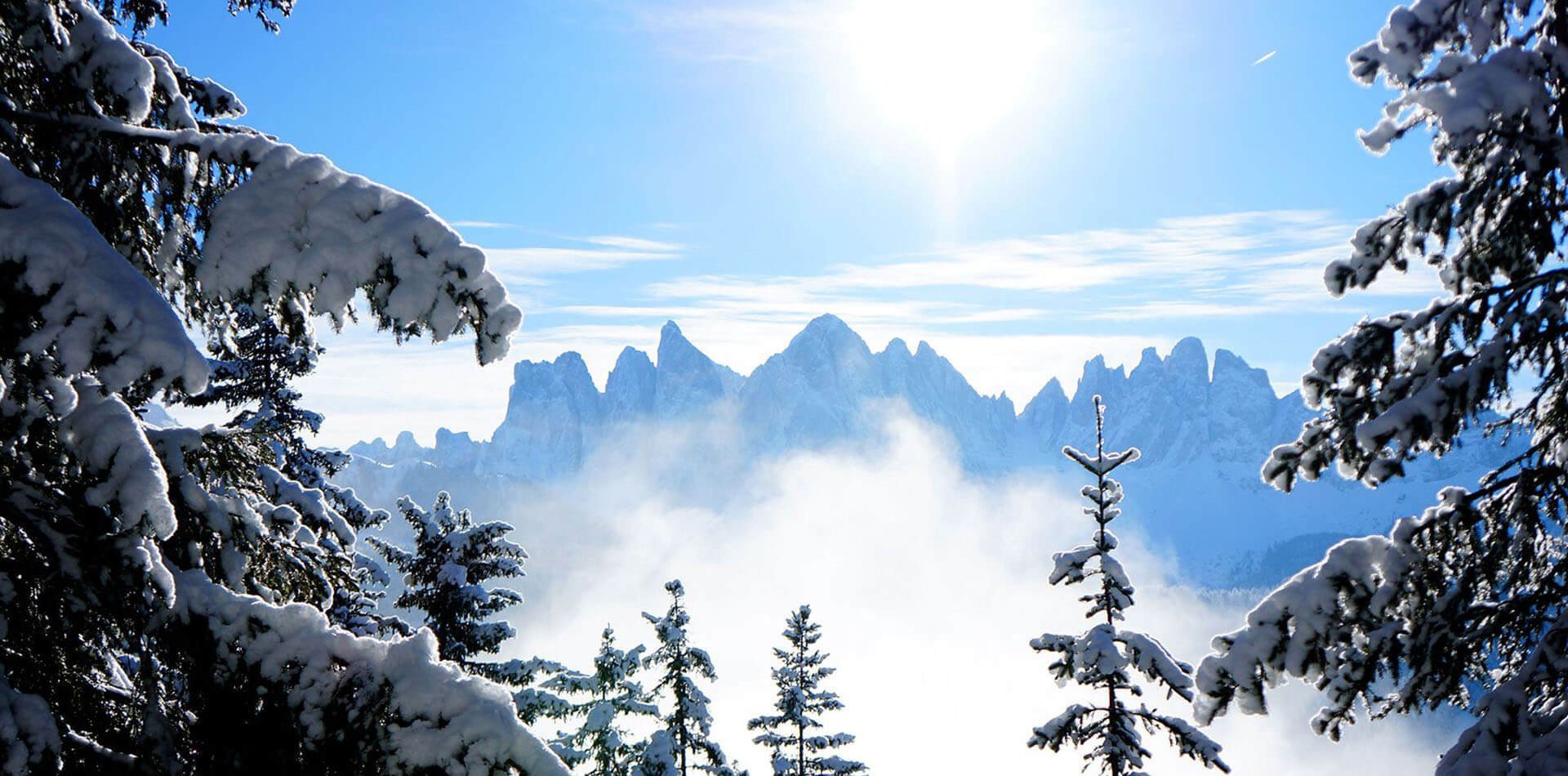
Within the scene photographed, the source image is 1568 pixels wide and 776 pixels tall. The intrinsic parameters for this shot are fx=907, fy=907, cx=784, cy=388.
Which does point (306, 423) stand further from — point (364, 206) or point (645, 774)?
point (364, 206)

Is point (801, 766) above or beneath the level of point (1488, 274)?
beneath

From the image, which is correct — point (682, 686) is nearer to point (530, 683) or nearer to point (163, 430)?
point (530, 683)

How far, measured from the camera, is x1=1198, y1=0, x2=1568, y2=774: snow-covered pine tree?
5773 mm

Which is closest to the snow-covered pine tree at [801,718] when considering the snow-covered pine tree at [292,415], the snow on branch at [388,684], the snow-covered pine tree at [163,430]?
the snow-covered pine tree at [292,415]

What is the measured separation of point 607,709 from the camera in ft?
72.9

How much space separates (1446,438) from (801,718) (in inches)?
904

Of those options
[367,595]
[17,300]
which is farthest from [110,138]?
[367,595]

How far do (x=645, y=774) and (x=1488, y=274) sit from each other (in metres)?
18.9

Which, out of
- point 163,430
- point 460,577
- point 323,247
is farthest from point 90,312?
point 460,577

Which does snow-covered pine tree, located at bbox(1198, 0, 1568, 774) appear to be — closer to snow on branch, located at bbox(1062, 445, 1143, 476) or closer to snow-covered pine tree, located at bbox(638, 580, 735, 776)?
snow on branch, located at bbox(1062, 445, 1143, 476)

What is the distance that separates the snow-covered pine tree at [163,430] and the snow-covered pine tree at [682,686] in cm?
1838

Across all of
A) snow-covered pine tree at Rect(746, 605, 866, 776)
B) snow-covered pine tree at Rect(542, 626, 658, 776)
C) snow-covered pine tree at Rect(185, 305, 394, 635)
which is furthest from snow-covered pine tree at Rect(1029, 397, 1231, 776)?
snow-covered pine tree at Rect(746, 605, 866, 776)

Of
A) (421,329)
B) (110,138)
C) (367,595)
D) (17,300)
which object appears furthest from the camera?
(367,595)

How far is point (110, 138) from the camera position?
134 inches
